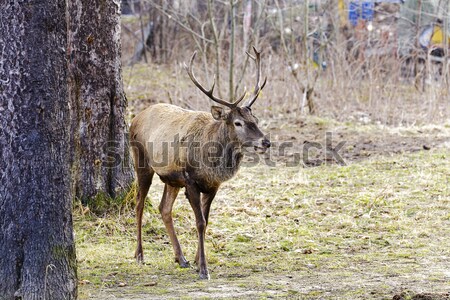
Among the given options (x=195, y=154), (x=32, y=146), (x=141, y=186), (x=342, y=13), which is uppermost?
(x=342, y=13)

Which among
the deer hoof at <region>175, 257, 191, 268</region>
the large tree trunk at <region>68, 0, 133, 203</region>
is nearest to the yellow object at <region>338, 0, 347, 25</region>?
the large tree trunk at <region>68, 0, 133, 203</region>

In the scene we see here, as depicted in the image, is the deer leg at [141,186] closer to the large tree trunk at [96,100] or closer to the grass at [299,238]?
the grass at [299,238]

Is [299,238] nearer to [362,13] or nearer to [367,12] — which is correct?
[362,13]

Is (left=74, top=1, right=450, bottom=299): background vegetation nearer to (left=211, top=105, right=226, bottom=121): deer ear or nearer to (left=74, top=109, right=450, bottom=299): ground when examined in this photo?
(left=74, top=109, right=450, bottom=299): ground

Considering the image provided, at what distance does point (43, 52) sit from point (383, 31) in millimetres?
16041

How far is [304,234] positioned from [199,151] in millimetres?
1767

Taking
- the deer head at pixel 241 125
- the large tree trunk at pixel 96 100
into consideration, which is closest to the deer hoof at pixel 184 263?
the deer head at pixel 241 125

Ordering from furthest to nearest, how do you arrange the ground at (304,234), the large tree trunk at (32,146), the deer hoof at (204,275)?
1. the deer hoof at (204,275)
2. the ground at (304,234)
3. the large tree trunk at (32,146)

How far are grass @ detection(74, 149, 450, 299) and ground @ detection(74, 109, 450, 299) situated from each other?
12mm

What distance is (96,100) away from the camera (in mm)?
8758

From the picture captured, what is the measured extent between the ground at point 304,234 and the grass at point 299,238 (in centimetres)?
1

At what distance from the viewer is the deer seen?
295 inches

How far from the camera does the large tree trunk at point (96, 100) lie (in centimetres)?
866

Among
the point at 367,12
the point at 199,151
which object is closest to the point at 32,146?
the point at 199,151
